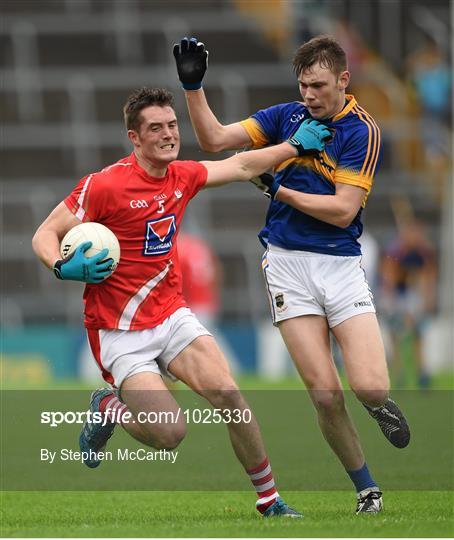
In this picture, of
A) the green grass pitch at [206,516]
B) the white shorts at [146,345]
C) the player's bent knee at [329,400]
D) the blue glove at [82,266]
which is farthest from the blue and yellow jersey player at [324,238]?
the blue glove at [82,266]

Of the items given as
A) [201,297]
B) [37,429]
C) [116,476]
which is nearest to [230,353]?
[201,297]

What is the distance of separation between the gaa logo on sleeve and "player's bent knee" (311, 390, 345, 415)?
1216 millimetres

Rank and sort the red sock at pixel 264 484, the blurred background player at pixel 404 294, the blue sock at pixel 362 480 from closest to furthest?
1. the red sock at pixel 264 484
2. the blue sock at pixel 362 480
3. the blurred background player at pixel 404 294

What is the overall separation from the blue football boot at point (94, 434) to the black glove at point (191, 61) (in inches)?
76.5

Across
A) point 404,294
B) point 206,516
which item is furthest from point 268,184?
point 404,294

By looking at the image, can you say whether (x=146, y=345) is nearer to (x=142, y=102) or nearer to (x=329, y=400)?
(x=329, y=400)

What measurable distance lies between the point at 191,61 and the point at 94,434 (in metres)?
2.34

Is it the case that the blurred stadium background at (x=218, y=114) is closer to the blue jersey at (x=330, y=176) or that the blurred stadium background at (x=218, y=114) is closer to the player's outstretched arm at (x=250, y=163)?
the blue jersey at (x=330, y=176)

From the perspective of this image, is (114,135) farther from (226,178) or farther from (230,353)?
(226,178)

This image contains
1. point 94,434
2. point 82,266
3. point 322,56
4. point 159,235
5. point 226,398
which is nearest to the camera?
point 82,266

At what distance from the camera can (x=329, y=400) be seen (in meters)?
7.27

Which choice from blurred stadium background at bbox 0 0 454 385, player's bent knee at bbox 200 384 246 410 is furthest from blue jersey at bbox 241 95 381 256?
blurred stadium background at bbox 0 0 454 385

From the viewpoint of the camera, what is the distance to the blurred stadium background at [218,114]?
60.8 ft

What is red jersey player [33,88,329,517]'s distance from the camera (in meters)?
7.08
